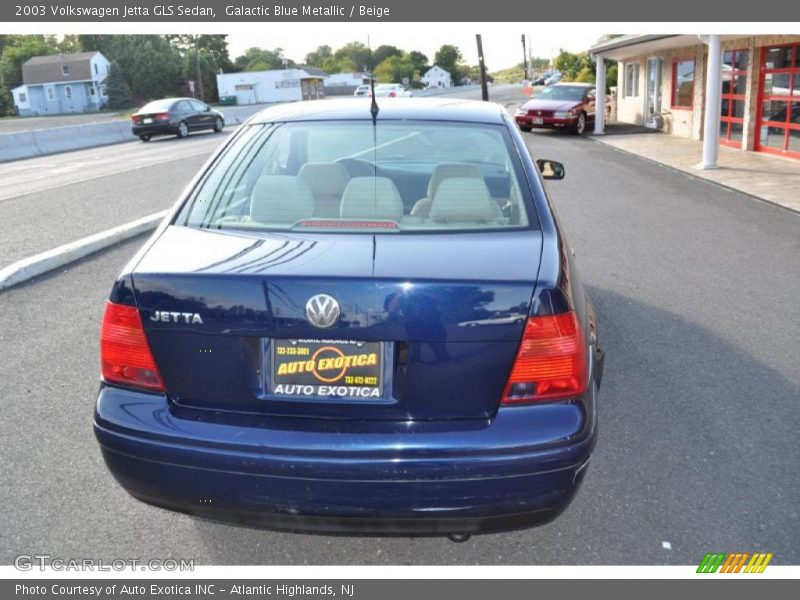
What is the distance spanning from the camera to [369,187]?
3205 mm

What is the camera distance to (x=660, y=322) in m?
5.61

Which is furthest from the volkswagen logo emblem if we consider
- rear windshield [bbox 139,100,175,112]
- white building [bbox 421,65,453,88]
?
white building [bbox 421,65,453,88]

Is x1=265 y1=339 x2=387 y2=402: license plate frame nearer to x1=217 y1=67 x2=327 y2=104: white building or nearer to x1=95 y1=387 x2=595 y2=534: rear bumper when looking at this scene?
x1=95 y1=387 x2=595 y2=534: rear bumper

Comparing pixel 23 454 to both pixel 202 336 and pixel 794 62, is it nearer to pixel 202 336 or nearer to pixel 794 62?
pixel 202 336

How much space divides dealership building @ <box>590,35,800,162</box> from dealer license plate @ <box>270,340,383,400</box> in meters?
14.3

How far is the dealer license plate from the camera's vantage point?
243 cm

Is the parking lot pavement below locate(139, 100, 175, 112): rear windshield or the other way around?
below

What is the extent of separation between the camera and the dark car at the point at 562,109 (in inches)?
994

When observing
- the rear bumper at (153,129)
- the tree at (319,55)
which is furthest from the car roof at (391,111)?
the tree at (319,55)

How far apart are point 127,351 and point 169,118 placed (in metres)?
26.8

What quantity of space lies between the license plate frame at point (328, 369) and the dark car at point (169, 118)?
26804 mm

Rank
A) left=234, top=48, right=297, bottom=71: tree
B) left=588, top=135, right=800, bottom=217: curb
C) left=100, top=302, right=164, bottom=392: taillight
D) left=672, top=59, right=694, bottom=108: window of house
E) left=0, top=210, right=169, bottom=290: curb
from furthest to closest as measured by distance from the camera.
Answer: left=234, top=48, right=297, bottom=71: tree → left=672, top=59, right=694, bottom=108: window of house → left=588, top=135, right=800, bottom=217: curb → left=0, top=210, right=169, bottom=290: curb → left=100, top=302, right=164, bottom=392: taillight

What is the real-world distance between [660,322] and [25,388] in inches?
168
